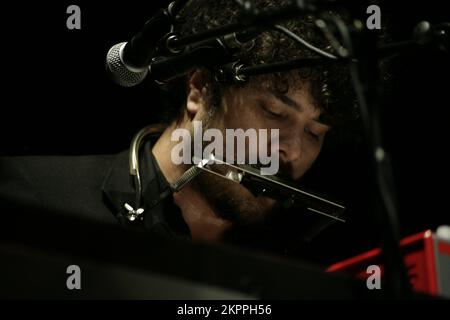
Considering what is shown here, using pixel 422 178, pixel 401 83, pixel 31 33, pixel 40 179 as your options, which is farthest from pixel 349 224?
pixel 31 33

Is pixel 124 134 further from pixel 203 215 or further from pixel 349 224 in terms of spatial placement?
pixel 349 224

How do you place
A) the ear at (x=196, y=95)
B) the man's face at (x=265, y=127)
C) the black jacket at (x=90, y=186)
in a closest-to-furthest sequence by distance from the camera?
the black jacket at (x=90, y=186) < the man's face at (x=265, y=127) < the ear at (x=196, y=95)

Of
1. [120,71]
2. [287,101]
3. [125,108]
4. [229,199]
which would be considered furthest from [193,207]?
[120,71]

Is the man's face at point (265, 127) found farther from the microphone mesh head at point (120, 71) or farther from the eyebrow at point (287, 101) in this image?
the microphone mesh head at point (120, 71)

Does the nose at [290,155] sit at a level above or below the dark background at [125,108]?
below

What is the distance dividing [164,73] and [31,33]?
947mm

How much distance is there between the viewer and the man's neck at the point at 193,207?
5.78 feet

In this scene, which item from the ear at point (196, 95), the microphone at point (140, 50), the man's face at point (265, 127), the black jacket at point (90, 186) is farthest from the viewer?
the ear at point (196, 95)

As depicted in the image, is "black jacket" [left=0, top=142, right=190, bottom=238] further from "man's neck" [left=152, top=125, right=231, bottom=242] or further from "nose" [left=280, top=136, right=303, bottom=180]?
"nose" [left=280, top=136, right=303, bottom=180]

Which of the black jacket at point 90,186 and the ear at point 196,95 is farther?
the ear at point 196,95

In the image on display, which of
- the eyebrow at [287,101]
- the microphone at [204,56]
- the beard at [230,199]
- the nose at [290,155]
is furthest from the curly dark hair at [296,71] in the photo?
the microphone at [204,56]

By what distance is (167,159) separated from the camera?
1794 mm

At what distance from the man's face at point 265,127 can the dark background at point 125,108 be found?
1.01ft

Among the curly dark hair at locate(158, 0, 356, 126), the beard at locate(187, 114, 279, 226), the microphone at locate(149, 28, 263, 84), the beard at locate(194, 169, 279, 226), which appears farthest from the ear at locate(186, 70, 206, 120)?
the microphone at locate(149, 28, 263, 84)
